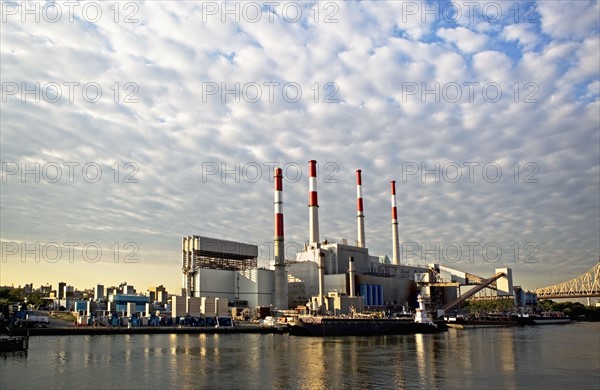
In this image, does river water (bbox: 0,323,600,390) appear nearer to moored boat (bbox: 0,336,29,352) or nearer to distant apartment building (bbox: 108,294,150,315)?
moored boat (bbox: 0,336,29,352)

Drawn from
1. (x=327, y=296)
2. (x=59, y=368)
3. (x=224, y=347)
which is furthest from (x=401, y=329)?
(x=59, y=368)

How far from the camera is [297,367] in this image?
40031mm

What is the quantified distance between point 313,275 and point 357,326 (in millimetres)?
32039

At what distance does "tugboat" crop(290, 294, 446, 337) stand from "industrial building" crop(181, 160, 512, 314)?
54.3ft

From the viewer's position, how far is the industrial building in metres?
100

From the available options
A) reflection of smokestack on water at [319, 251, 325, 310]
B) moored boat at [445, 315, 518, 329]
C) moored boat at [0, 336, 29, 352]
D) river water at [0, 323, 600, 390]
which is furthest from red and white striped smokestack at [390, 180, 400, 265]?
moored boat at [0, 336, 29, 352]

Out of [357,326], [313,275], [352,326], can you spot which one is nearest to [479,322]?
[313,275]

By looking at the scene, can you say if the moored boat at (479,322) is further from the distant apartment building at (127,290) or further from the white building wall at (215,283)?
the distant apartment building at (127,290)

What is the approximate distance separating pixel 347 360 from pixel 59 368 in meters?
21.3

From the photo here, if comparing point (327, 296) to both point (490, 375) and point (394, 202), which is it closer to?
point (394, 202)

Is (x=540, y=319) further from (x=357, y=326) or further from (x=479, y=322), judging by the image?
(x=357, y=326)

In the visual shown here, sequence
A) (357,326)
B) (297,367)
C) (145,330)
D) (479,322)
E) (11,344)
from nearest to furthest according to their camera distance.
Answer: (297,367) < (11,344) < (145,330) < (357,326) < (479,322)

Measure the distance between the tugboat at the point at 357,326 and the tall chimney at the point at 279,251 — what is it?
18563mm

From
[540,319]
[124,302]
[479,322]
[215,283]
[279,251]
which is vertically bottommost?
[540,319]
